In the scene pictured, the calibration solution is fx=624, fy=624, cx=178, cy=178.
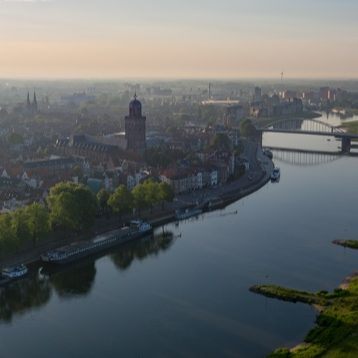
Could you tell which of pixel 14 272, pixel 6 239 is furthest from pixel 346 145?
pixel 14 272

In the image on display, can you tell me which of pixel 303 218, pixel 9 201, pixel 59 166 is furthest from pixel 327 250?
pixel 59 166

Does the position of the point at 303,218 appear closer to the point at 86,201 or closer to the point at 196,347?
the point at 86,201

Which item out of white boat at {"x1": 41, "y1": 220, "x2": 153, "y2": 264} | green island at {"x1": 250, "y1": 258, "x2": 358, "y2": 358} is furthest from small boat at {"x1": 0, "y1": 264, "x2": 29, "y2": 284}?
green island at {"x1": 250, "y1": 258, "x2": 358, "y2": 358}

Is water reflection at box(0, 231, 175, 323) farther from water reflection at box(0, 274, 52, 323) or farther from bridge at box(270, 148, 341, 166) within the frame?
bridge at box(270, 148, 341, 166)

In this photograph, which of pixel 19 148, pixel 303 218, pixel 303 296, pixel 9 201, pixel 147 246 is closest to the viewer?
pixel 303 296

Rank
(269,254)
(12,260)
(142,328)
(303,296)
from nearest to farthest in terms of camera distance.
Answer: (142,328), (303,296), (12,260), (269,254)

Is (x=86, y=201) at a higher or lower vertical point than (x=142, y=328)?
higher

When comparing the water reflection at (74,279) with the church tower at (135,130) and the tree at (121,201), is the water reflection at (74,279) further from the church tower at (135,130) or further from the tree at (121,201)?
the church tower at (135,130)
